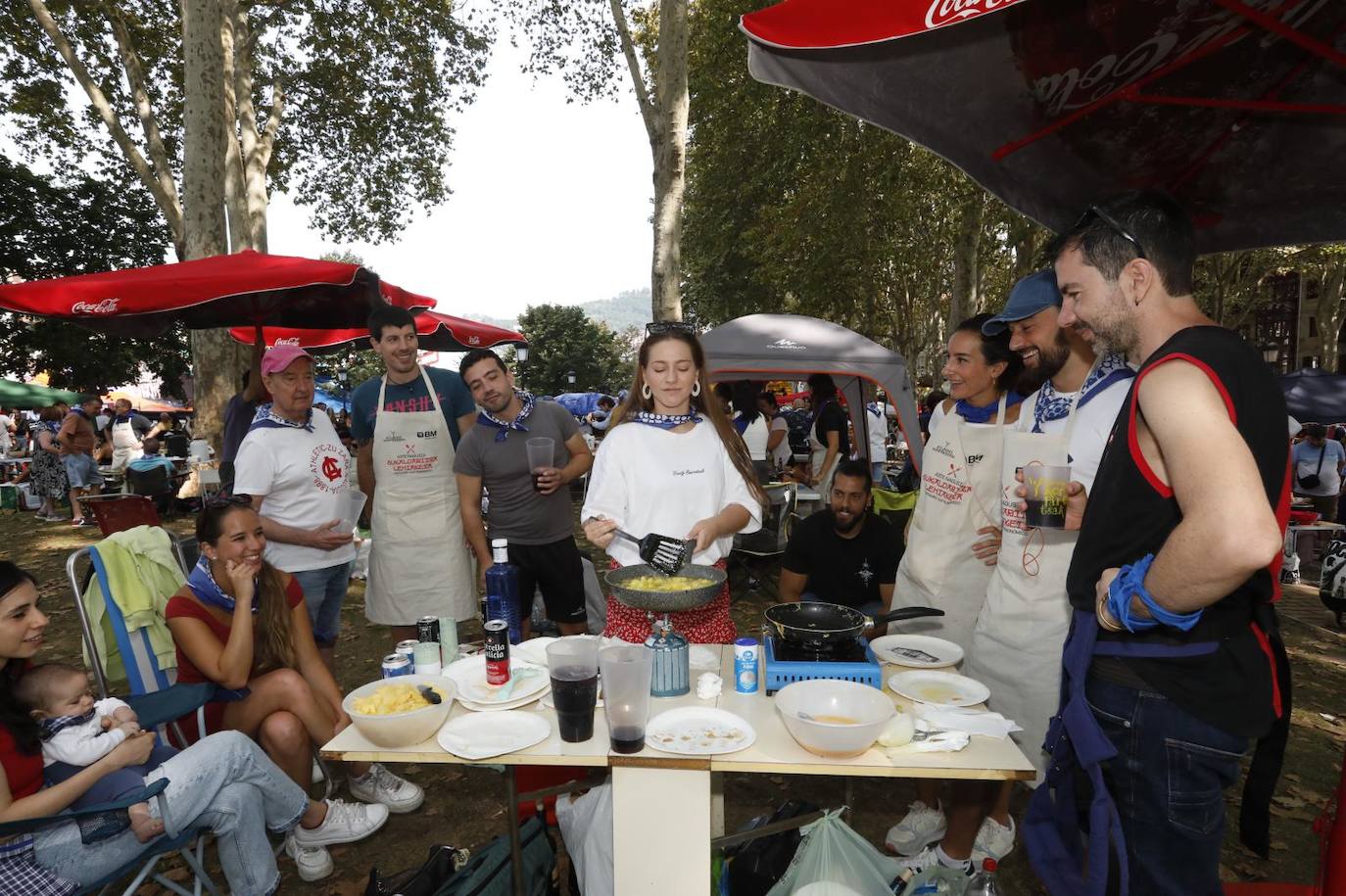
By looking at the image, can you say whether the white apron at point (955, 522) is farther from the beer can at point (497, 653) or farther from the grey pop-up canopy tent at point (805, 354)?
the grey pop-up canopy tent at point (805, 354)

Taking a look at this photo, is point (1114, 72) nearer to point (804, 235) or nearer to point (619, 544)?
point (619, 544)


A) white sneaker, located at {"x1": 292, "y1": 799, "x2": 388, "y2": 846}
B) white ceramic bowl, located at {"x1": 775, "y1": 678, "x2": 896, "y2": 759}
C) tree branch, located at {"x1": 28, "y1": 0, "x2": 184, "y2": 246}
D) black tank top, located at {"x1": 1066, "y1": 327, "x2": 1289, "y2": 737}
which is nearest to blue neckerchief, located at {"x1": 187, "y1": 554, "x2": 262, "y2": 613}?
white sneaker, located at {"x1": 292, "y1": 799, "x2": 388, "y2": 846}

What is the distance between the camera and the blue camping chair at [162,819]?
2.05m

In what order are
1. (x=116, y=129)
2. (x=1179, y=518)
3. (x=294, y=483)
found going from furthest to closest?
(x=116, y=129) → (x=294, y=483) → (x=1179, y=518)

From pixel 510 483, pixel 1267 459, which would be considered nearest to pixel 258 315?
pixel 510 483

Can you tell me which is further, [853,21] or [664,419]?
[664,419]

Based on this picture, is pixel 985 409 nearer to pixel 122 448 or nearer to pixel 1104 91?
pixel 1104 91

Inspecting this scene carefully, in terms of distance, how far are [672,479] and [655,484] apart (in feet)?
0.23

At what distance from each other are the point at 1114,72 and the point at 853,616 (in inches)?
71.0

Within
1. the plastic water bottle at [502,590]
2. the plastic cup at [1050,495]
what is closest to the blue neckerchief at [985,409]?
the plastic cup at [1050,495]

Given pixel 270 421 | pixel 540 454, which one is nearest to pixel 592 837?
pixel 540 454

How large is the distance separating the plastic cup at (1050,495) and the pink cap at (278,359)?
10.9ft

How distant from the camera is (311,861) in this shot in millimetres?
2918

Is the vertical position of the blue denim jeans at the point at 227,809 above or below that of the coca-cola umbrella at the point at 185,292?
below
